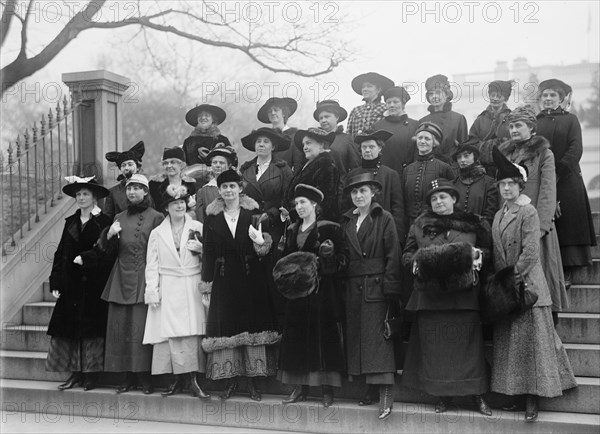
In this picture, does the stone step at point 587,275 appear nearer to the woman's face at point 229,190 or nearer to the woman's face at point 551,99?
the woman's face at point 551,99

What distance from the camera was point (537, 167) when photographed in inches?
244

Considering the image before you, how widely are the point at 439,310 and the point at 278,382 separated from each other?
1830mm

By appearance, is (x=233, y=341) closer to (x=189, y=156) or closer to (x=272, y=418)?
(x=272, y=418)

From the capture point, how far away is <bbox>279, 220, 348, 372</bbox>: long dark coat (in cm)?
588

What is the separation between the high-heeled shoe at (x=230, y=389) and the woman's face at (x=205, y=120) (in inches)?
128

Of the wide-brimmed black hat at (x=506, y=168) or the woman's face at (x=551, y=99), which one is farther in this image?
the woman's face at (x=551, y=99)

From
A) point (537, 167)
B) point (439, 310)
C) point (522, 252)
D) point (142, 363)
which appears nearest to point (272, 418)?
point (142, 363)

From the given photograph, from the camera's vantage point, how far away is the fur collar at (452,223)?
5.66 meters

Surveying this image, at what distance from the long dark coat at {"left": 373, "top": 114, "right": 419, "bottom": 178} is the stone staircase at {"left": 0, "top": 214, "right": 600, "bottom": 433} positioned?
2167 millimetres

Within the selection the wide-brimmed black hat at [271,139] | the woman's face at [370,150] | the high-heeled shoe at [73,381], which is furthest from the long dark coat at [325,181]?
the high-heeled shoe at [73,381]

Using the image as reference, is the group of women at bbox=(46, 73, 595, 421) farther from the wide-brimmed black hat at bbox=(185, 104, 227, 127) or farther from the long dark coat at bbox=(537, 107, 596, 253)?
the wide-brimmed black hat at bbox=(185, 104, 227, 127)

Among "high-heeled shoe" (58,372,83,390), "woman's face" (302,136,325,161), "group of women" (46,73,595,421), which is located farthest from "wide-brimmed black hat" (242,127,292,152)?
"high-heeled shoe" (58,372,83,390)

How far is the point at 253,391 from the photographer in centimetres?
625

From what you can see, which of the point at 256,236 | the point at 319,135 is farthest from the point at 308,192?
the point at 319,135
